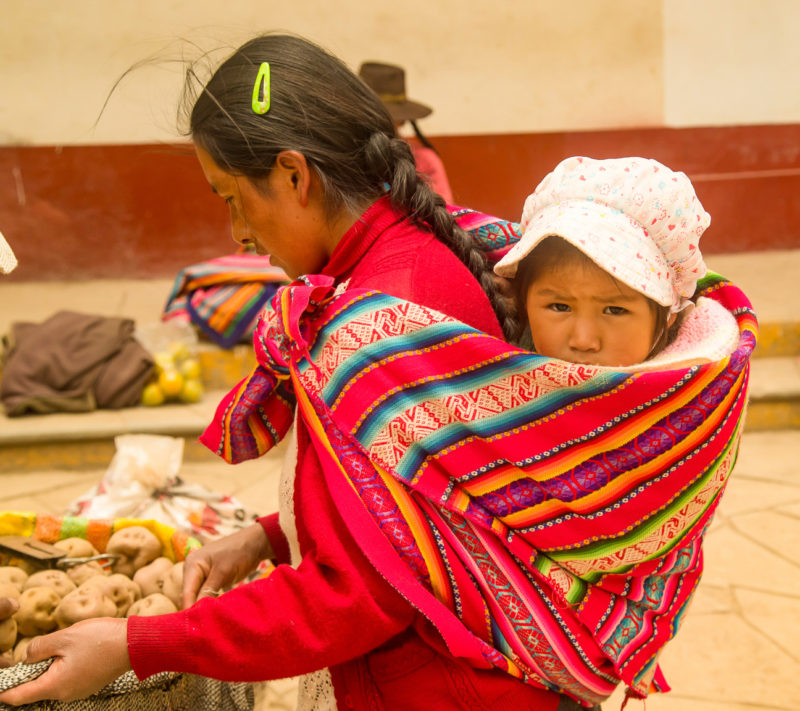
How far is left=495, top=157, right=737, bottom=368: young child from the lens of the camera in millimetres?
1358

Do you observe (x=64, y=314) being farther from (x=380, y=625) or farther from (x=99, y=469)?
(x=380, y=625)

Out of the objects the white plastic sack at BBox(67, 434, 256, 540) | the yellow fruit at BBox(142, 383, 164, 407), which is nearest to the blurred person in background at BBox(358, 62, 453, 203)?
the yellow fruit at BBox(142, 383, 164, 407)

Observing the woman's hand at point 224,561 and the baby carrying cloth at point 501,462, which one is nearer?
the baby carrying cloth at point 501,462

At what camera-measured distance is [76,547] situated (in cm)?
228

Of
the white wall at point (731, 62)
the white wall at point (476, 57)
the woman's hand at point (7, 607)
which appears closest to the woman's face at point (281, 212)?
the woman's hand at point (7, 607)

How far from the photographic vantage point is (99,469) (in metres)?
4.43

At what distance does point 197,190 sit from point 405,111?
2136 millimetres

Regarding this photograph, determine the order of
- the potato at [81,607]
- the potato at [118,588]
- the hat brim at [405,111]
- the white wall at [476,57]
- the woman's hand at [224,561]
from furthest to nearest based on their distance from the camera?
the white wall at [476,57]
the hat brim at [405,111]
the potato at [118,588]
the potato at [81,607]
the woman's hand at [224,561]

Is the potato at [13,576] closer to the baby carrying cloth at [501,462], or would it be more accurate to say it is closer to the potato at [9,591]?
the potato at [9,591]

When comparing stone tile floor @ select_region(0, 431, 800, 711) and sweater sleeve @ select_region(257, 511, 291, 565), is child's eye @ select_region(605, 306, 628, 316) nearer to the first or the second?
sweater sleeve @ select_region(257, 511, 291, 565)

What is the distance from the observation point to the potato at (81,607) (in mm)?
1941

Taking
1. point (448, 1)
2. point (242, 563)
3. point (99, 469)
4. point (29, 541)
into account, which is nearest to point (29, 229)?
point (99, 469)

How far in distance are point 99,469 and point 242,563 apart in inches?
114

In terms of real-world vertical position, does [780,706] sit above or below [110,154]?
below
